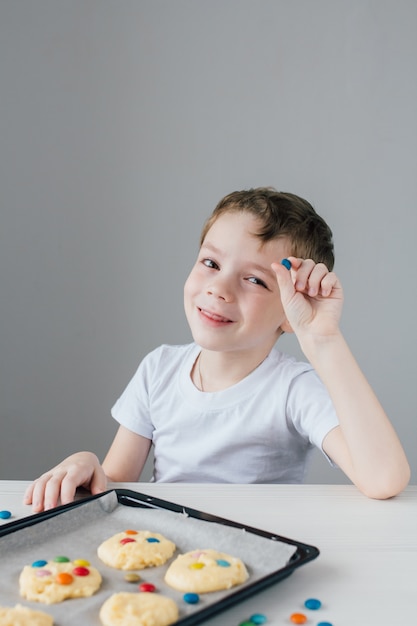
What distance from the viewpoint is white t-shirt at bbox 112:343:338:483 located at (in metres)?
1.16

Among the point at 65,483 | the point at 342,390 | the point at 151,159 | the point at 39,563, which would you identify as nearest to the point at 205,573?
the point at 39,563

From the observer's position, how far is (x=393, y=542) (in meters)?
0.76

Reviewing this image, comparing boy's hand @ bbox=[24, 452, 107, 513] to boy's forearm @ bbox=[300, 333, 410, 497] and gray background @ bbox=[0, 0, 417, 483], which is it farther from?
gray background @ bbox=[0, 0, 417, 483]

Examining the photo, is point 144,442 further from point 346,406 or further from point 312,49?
point 312,49

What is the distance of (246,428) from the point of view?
1.17 metres

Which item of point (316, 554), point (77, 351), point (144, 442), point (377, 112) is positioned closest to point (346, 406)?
point (316, 554)

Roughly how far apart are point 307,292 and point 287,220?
0.57ft

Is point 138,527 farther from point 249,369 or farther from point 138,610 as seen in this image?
point 249,369

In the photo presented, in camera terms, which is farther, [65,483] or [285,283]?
[285,283]

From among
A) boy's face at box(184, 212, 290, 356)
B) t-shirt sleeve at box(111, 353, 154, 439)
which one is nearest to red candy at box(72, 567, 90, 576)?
boy's face at box(184, 212, 290, 356)

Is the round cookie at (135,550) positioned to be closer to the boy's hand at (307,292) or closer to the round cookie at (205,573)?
the round cookie at (205,573)

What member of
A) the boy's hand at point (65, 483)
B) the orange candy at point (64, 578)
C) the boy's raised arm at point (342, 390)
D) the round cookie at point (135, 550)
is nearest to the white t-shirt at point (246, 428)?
the boy's raised arm at point (342, 390)

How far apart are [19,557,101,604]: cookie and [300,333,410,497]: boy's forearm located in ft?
1.36

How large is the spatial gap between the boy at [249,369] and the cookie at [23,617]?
1.73 ft
